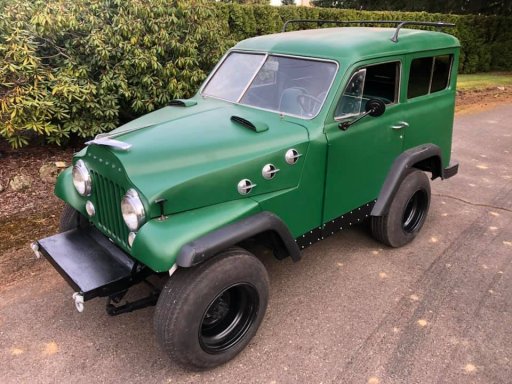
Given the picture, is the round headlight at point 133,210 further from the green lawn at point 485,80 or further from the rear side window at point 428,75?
the green lawn at point 485,80

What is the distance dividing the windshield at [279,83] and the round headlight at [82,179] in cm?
132

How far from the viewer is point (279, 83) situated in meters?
3.45

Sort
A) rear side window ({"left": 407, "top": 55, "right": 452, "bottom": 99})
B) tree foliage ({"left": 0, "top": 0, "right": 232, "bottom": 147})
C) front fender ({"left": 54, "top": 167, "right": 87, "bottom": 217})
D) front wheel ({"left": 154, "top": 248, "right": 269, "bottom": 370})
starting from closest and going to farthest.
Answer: front wheel ({"left": 154, "top": 248, "right": 269, "bottom": 370})
front fender ({"left": 54, "top": 167, "right": 87, "bottom": 217})
rear side window ({"left": 407, "top": 55, "right": 452, "bottom": 99})
tree foliage ({"left": 0, "top": 0, "right": 232, "bottom": 147})

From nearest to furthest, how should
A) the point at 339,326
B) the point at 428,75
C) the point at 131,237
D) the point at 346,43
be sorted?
the point at 131,237
the point at 339,326
the point at 346,43
the point at 428,75

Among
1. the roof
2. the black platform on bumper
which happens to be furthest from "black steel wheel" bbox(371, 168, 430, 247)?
the black platform on bumper

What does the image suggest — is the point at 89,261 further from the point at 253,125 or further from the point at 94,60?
the point at 94,60

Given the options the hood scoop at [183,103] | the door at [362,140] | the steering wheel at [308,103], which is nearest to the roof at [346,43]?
the door at [362,140]

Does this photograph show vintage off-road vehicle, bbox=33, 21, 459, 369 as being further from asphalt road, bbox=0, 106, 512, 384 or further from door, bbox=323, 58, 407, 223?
asphalt road, bbox=0, 106, 512, 384

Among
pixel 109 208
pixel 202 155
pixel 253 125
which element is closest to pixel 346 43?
pixel 253 125

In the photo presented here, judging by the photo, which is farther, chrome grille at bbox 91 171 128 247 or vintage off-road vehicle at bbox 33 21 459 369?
chrome grille at bbox 91 171 128 247

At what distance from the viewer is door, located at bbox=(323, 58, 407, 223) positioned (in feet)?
10.6

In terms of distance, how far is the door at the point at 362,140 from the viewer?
324 cm

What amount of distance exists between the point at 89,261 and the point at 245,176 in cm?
114

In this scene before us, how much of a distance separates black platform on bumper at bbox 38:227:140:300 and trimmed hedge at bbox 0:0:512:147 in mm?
2130
